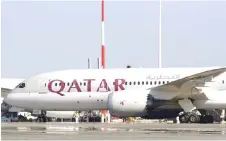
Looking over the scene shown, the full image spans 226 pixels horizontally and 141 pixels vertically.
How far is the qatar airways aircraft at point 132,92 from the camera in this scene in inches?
1227

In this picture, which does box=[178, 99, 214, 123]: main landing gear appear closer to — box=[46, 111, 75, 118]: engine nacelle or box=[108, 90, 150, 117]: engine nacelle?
box=[108, 90, 150, 117]: engine nacelle

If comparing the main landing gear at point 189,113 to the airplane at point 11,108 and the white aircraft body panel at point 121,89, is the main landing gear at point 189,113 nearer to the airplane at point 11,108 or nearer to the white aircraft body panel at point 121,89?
the white aircraft body panel at point 121,89

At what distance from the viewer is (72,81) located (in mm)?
34281

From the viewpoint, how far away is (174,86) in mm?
31250

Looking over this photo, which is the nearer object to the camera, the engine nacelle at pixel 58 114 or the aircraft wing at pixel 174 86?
the aircraft wing at pixel 174 86

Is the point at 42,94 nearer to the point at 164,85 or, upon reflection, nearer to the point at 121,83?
the point at 121,83

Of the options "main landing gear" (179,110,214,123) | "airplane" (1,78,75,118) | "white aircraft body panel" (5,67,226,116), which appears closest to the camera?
"white aircraft body panel" (5,67,226,116)

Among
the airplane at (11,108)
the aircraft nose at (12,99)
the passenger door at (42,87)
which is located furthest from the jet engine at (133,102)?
the airplane at (11,108)

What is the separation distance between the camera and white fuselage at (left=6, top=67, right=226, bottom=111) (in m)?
32.8

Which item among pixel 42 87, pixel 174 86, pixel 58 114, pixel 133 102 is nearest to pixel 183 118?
pixel 174 86

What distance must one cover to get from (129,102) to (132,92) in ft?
2.14

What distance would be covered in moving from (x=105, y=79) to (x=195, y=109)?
578 centimetres

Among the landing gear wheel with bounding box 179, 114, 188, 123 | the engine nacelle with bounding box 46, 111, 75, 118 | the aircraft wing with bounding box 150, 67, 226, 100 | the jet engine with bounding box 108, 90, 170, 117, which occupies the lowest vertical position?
the landing gear wheel with bounding box 179, 114, 188, 123

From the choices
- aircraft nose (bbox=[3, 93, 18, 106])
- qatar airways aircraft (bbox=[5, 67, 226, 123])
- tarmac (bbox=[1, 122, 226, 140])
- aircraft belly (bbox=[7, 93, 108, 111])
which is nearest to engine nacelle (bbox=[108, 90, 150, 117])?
qatar airways aircraft (bbox=[5, 67, 226, 123])
